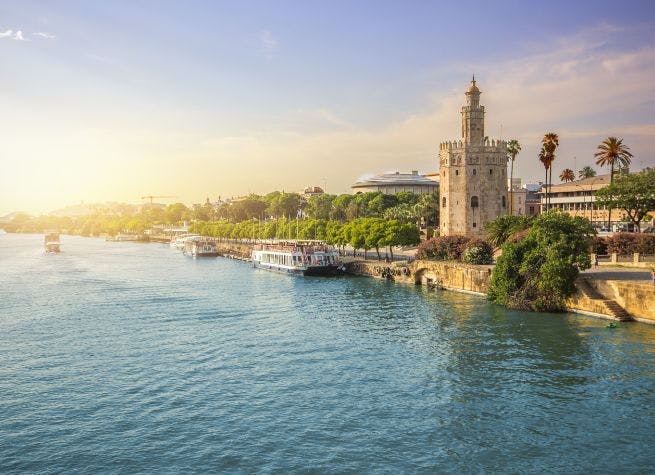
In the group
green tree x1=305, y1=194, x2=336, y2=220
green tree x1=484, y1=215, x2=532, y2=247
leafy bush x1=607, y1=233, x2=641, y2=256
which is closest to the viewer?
leafy bush x1=607, y1=233, x2=641, y2=256

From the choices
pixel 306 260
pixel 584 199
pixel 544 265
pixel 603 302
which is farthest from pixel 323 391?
pixel 584 199

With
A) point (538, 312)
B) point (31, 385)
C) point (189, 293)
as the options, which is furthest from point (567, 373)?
point (189, 293)

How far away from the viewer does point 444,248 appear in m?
75.1

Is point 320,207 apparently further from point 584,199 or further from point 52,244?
point 584,199

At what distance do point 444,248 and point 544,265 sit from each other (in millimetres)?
23735

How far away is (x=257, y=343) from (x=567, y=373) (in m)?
20.6

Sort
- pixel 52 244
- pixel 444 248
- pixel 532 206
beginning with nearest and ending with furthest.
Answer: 1. pixel 444 248
2. pixel 532 206
3. pixel 52 244

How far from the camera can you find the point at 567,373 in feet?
112

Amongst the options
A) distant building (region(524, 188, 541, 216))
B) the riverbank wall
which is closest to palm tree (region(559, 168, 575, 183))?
distant building (region(524, 188, 541, 216))

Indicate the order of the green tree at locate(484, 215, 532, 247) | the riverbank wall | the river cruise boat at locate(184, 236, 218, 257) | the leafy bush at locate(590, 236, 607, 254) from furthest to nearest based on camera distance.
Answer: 1. the river cruise boat at locate(184, 236, 218, 257)
2. the green tree at locate(484, 215, 532, 247)
3. the leafy bush at locate(590, 236, 607, 254)
4. the riverbank wall

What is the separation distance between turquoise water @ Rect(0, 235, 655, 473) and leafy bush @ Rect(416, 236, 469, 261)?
1727cm

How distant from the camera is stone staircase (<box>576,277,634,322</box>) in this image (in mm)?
47094

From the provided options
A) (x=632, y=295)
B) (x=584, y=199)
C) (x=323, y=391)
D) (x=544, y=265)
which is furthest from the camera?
(x=584, y=199)

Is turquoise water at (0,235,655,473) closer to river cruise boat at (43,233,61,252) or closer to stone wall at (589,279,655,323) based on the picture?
stone wall at (589,279,655,323)
